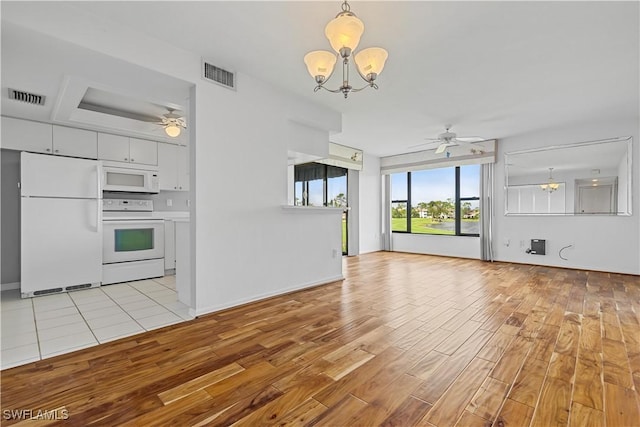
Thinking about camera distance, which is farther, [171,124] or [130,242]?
[130,242]

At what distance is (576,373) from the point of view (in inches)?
69.4

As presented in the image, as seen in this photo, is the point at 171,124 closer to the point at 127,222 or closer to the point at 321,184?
the point at 127,222

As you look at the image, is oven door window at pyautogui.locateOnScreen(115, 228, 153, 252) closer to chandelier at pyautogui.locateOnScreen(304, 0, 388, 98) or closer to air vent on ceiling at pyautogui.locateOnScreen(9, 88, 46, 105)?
air vent on ceiling at pyautogui.locateOnScreen(9, 88, 46, 105)

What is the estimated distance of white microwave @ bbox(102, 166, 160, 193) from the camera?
13.7ft

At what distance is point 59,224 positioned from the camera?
365 centimetres

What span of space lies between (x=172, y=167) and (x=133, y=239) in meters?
1.35

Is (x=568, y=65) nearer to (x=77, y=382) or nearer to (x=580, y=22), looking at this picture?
(x=580, y=22)

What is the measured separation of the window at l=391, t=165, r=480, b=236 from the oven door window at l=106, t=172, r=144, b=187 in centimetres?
590

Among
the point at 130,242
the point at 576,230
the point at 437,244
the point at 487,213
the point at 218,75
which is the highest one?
the point at 218,75

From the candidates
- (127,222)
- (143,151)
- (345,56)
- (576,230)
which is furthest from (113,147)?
(576,230)

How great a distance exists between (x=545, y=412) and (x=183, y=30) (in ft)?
11.6

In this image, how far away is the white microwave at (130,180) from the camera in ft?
13.7

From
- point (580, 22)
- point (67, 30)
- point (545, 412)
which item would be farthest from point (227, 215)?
point (580, 22)
